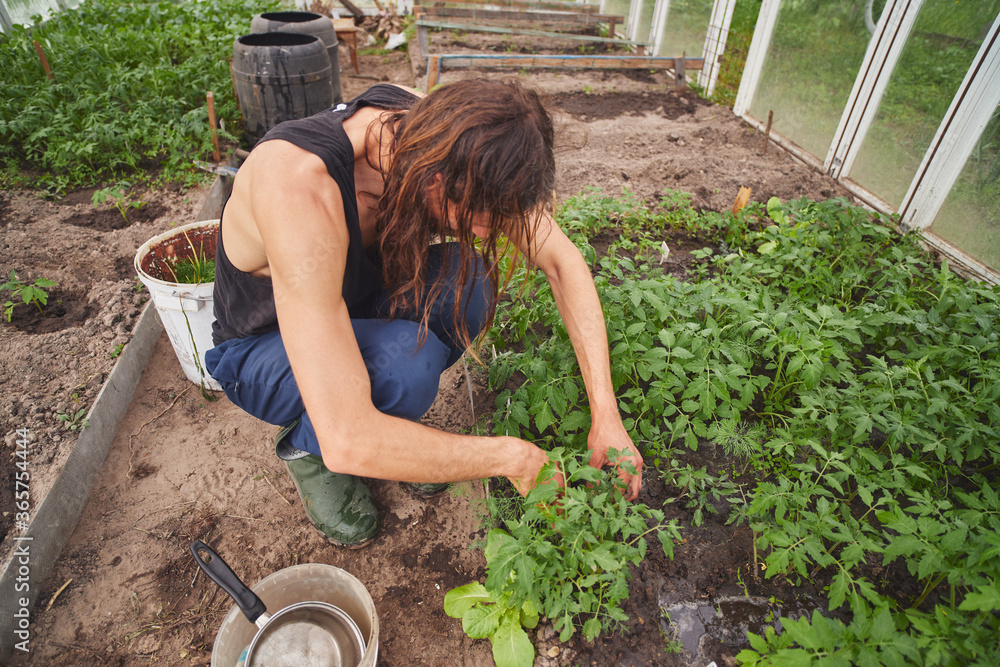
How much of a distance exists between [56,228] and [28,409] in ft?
5.19

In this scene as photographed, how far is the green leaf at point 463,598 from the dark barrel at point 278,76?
358 centimetres

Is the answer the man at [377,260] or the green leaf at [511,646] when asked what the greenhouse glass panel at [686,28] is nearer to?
the man at [377,260]

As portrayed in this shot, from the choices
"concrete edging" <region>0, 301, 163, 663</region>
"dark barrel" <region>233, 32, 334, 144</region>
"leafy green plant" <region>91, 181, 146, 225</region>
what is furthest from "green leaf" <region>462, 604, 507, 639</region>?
"dark barrel" <region>233, 32, 334, 144</region>

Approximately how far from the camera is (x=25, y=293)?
7.52 ft

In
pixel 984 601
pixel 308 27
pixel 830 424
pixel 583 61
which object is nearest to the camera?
pixel 984 601

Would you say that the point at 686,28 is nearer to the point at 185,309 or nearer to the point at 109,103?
the point at 109,103

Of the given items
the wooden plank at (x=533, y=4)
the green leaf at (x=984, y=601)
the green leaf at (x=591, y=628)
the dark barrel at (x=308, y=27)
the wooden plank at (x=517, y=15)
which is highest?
the dark barrel at (x=308, y=27)

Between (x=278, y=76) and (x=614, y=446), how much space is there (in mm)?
3628

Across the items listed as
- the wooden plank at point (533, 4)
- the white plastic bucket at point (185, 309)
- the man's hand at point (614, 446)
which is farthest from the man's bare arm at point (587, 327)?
the wooden plank at point (533, 4)

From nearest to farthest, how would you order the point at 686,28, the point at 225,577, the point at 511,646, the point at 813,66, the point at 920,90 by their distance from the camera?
the point at 225,577 < the point at 511,646 < the point at 920,90 < the point at 813,66 < the point at 686,28

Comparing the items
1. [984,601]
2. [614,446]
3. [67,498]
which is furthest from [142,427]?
[984,601]

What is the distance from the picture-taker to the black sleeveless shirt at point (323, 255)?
4.16 ft

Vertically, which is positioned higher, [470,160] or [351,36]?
[470,160]

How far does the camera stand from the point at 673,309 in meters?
1.95
